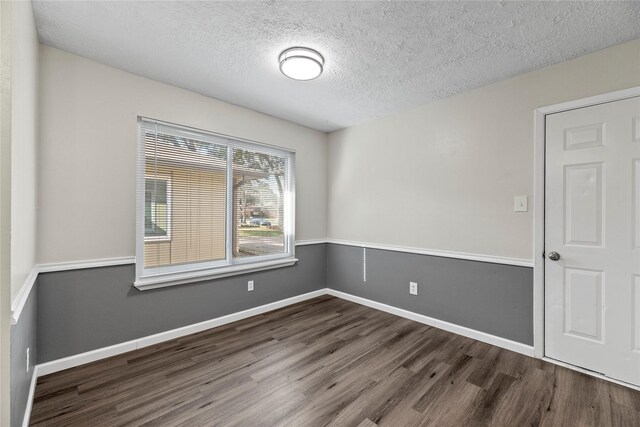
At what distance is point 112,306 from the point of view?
2.37 meters

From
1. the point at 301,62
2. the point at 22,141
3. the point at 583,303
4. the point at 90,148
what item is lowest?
the point at 583,303

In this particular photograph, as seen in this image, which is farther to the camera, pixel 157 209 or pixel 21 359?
pixel 157 209

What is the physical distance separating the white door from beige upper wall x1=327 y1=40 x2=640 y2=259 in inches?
7.0

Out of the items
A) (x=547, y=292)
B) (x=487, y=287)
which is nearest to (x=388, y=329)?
(x=487, y=287)

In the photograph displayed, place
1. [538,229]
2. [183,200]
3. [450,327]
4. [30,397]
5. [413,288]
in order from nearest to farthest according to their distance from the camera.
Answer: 1. [30,397]
2. [538,229]
3. [183,200]
4. [450,327]
5. [413,288]

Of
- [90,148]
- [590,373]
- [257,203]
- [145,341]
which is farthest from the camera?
[257,203]

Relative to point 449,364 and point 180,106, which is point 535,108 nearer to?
point 449,364

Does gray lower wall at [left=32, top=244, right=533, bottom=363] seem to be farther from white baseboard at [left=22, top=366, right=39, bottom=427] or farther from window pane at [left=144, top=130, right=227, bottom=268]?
window pane at [left=144, top=130, right=227, bottom=268]

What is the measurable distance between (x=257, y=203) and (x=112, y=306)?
1775mm

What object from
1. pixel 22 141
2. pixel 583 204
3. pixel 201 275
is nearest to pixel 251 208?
pixel 201 275

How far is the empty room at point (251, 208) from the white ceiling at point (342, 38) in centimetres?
2

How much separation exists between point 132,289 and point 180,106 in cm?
180

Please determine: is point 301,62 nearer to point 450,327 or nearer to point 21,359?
point 21,359

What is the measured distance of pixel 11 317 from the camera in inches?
46.7
